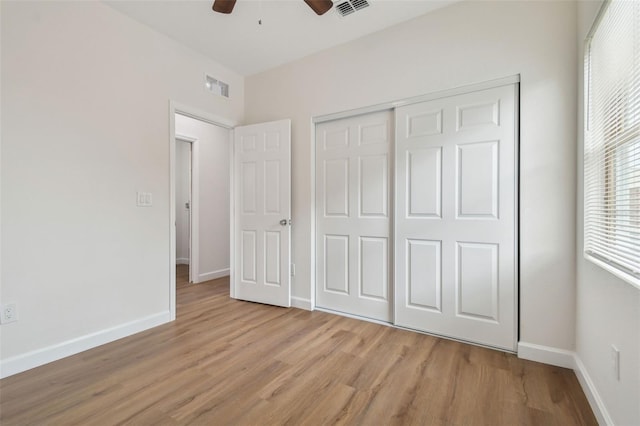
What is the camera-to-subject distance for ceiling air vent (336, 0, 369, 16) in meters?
2.26

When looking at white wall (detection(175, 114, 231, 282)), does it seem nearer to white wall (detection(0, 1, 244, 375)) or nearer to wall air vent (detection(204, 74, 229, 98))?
wall air vent (detection(204, 74, 229, 98))

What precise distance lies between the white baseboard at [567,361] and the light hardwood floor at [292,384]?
49 mm

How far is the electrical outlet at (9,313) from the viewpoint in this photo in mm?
1800

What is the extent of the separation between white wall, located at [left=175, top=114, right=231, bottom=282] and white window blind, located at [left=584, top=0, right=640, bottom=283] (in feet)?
12.7

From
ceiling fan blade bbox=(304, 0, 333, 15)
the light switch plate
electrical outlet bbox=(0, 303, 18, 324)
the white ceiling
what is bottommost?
electrical outlet bbox=(0, 303, 18, 324)

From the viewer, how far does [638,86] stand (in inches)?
43.3

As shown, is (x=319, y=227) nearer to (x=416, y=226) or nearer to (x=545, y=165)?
(x=416, y=226)

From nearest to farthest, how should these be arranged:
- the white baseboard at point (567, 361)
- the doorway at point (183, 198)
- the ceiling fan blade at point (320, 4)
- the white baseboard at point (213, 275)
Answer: the white baseboard at point (567, 361) < the ceiling fan blade at point (320, 4) < the white baseboard at point (213, 275) < the doorway at point (183, 198)

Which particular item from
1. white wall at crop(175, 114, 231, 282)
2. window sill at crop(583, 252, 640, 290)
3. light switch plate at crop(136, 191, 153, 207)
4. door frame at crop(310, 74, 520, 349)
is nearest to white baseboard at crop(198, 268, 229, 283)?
white wall at crop(175, 114, 231, 282)

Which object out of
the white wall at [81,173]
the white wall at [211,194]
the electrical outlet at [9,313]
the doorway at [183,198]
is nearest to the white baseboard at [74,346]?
the white wall at [81,173]

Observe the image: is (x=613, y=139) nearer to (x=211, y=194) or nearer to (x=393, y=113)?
(x=393, y=113)

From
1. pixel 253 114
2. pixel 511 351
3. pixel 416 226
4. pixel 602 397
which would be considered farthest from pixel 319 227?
pixel 602 397

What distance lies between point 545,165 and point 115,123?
332 cm

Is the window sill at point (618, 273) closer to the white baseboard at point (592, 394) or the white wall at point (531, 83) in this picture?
the white wall at point (531, 83)
